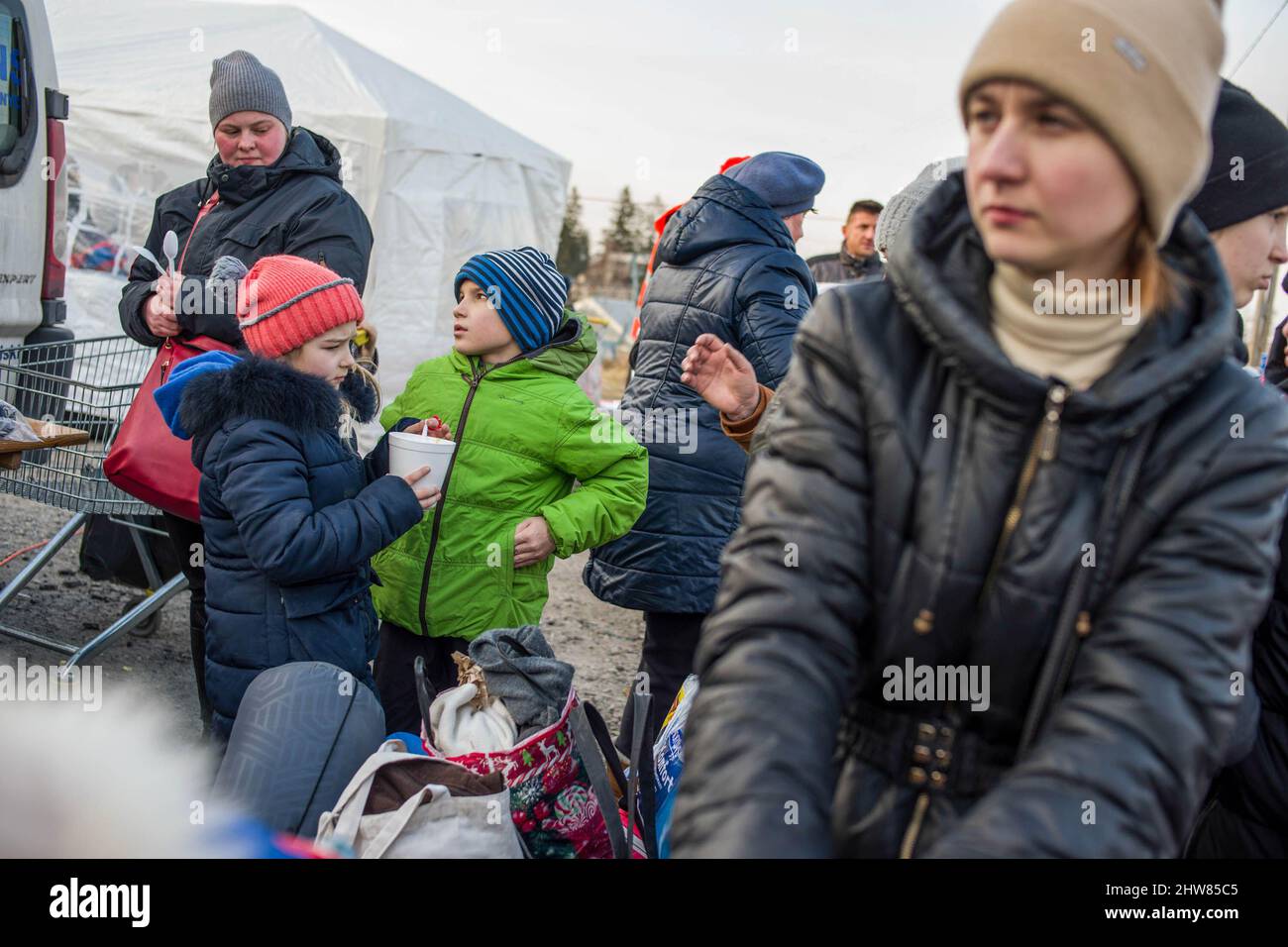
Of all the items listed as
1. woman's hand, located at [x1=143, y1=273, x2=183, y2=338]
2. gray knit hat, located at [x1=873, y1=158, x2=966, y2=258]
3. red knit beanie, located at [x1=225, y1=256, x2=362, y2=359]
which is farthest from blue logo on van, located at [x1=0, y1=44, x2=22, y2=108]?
gray knit hat, located at [x1=873, y1=158, x2=966, y2=258]

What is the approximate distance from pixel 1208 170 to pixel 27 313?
4767mm

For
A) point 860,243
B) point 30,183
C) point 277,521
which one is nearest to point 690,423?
point 277,521

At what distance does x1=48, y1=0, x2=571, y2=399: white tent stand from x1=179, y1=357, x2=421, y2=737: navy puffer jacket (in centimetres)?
910

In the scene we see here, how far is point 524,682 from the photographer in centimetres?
256

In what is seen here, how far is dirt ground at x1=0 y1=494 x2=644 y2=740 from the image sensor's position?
501 cm

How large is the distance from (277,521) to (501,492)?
0.75 meters

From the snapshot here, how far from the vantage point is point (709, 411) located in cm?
415

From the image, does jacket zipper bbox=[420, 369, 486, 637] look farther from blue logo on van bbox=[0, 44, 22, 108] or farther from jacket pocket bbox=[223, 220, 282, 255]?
blue logo on van bbox=[0, 44, 22, 108]

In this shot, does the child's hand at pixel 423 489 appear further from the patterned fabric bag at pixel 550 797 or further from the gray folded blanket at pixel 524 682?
the patterned fabric bag at pixel 550 797
